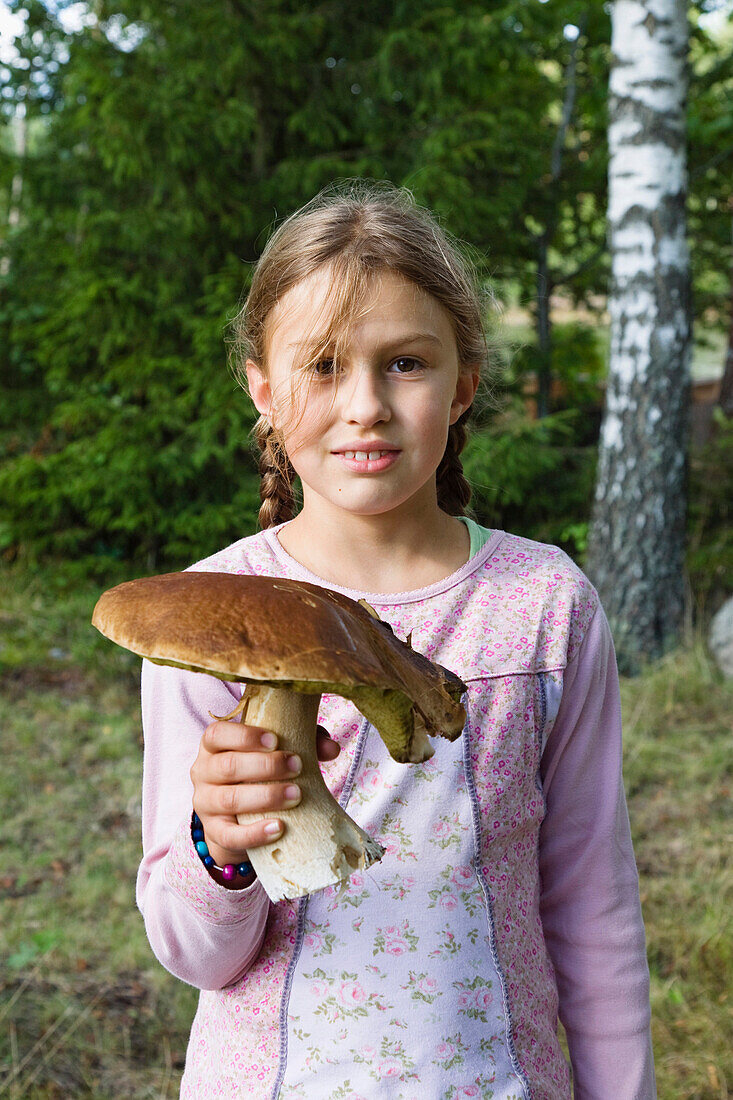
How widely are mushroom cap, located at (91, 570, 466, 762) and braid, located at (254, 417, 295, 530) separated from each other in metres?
0.82

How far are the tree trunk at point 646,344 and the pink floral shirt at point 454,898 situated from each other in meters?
3.87

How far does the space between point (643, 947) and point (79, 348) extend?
621cm

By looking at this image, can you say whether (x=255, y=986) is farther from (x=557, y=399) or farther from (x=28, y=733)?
(x=557, y=399)

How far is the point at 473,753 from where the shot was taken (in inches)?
56.5

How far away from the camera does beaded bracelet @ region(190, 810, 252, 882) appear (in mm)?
1204

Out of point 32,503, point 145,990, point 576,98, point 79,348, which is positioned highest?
point 576,98

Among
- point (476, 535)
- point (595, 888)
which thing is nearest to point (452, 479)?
point (476, 535)

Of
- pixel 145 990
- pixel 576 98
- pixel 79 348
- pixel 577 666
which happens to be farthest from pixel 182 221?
pixel 577 666

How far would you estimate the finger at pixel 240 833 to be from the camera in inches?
40.2

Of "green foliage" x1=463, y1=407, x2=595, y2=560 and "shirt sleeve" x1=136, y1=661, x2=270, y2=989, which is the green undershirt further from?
"green foliage" x1=463, y1=407, x2=595, y2=560

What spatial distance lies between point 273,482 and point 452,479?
0.39 metres

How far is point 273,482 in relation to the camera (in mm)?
1898

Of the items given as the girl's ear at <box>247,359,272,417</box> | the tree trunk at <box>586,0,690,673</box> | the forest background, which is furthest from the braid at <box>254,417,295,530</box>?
the tree trunk at <box>586,0,690,673</box>

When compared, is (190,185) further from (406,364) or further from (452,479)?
(406,364)
